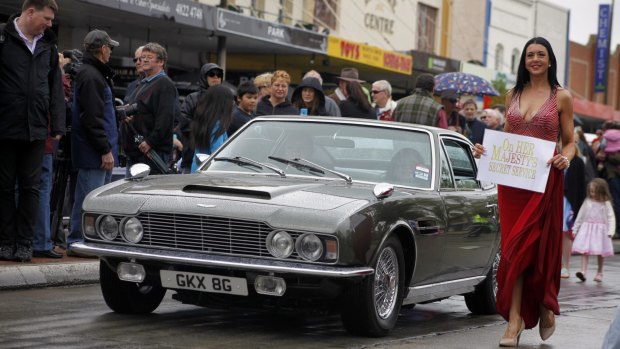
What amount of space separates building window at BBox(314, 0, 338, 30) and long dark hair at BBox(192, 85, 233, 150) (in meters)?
22.2

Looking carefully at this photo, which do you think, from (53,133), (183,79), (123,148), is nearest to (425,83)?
(123,148)

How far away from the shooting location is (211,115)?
1196cm

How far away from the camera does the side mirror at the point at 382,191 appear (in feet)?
26.6

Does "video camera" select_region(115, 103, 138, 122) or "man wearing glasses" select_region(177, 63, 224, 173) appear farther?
"man wearing glasses" select_region(177, 63, 224, 173)

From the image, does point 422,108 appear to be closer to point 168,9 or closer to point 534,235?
point 534,235

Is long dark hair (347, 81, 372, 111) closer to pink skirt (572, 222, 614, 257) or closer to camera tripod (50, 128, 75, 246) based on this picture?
pink skirt (572, 222, 614, 257)

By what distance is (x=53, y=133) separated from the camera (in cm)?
1067

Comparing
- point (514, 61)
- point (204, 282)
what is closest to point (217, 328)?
point (204, 282)

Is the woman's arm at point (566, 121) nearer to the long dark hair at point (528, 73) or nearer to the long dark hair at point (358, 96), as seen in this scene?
the long dark hair at point (528, 73)

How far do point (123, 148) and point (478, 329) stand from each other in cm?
437

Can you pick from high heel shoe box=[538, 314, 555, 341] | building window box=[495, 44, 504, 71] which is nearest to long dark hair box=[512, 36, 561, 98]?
high heel shoe box=[538, 314, 555, 341]

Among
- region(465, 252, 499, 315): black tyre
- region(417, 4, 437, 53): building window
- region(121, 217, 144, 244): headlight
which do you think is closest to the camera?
region(121, 217, 144, 244): headlight

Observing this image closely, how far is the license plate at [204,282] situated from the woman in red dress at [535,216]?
177 cm

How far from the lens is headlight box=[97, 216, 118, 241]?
8188 millimetres
